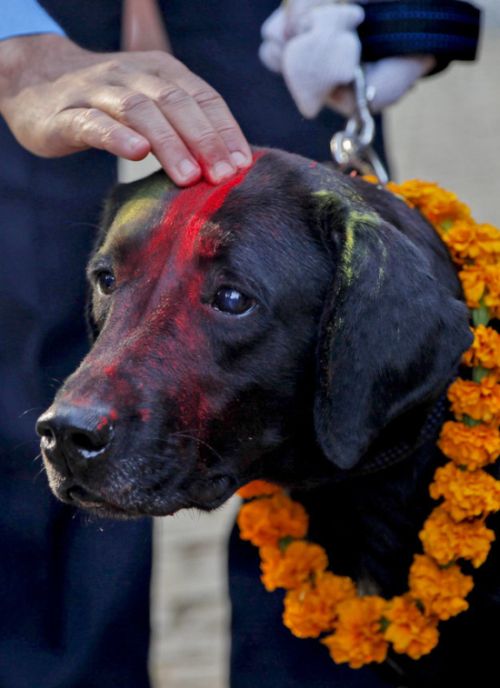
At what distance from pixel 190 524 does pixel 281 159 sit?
2.75m

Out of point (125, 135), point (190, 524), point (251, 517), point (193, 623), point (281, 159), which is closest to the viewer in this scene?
point (125, 135)

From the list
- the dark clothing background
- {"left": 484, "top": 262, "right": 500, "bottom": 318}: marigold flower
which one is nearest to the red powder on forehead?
the dark clothing background

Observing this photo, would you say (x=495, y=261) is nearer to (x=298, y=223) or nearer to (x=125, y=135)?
(x=298, y=223)

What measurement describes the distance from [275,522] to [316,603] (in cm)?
23

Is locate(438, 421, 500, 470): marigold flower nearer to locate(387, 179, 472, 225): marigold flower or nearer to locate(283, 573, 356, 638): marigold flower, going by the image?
locate(283, 573, 356, 638): marigold flower

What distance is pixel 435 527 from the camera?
9.77ft

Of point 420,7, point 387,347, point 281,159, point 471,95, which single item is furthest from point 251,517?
point 471,95

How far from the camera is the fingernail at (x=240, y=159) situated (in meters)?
2.84

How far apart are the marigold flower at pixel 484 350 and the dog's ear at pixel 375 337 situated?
156 mm

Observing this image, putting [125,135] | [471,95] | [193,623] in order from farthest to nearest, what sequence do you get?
[471,95]
[193,623]
[125,135]

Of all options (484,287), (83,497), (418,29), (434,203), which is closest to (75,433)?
(83,497)

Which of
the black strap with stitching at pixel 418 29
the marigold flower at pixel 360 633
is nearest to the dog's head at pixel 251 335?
the marigold flower at pixel 360 633

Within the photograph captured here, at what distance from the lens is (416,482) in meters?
3.05

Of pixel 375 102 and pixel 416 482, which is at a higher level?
pixel 375 102
